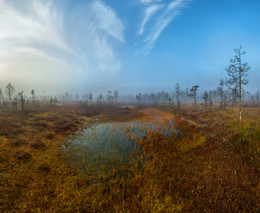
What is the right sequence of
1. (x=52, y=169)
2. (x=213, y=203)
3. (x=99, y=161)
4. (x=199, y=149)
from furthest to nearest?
(x=199, y=149) < (x=99, y=161) < (x=52, y=169) < (x=213, y=203)

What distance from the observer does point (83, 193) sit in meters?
6.39

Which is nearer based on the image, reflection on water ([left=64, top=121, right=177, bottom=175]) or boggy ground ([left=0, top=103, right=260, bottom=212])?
boggy ground ([left=0, top=103, right=260, bottom=212])

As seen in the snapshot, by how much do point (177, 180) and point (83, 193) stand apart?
6380 mm

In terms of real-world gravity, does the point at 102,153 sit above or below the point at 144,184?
above

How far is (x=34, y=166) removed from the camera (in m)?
8.58

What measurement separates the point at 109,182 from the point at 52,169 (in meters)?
5.09

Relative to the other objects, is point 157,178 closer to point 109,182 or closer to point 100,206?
point 109,182

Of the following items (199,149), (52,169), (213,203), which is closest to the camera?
(213,203)

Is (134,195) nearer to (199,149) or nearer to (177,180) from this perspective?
(177,180)

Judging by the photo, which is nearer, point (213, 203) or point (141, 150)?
point (213, 203)

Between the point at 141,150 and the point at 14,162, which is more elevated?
the point at 14,162

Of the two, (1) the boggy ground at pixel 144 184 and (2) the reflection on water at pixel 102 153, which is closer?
(1) the boggy ground at pixel 144 184

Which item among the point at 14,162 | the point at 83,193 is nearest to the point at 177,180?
the point at 83,193

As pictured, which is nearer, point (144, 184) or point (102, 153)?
point (144, 184)
